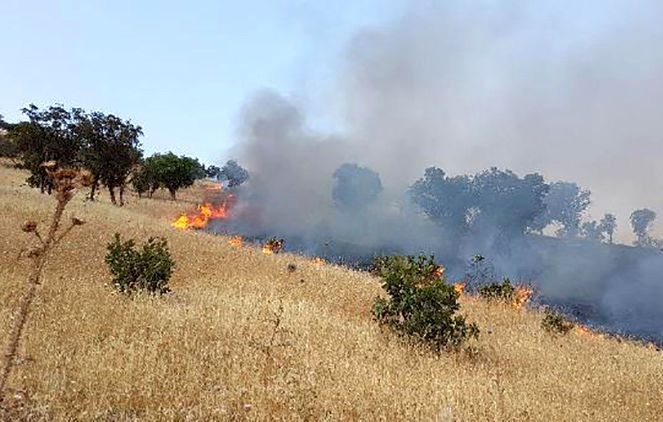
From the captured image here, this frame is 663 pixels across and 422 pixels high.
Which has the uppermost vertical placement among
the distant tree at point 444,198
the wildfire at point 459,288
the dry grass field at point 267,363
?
the distant tree at point 444,198

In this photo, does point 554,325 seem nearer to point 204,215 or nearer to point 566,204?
point 204,215

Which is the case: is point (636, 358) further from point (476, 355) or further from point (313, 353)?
point (313, 353)

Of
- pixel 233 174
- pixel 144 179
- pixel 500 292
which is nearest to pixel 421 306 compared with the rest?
pixel 500 292

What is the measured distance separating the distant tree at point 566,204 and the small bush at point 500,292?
422 feet

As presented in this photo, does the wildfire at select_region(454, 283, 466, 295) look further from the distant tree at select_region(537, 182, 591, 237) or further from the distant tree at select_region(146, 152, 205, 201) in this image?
the distant tree at select_region(537, 182, 591, 237)

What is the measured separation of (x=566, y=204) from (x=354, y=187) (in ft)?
214

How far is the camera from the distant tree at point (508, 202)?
294 feet

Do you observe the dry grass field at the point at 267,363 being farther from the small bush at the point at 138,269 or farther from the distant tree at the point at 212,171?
the distant tree at the point at 212,171

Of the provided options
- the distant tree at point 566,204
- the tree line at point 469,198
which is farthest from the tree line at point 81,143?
the distant tree at point 566,204

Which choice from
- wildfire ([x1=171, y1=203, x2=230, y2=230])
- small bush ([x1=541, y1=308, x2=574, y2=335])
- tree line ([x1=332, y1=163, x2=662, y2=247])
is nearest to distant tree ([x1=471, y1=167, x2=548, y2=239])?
tree line ([x1=332, y1=163, x2=662, y2=247])

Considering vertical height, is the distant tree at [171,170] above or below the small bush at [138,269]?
above

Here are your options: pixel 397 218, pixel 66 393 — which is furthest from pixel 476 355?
pixel 397 218

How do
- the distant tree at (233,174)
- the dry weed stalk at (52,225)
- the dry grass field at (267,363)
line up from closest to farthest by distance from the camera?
1. the dry weed stalk at (52,225)
2. the dry grass field at (267,363)
3. the distant tree at (233,174)

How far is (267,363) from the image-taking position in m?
6.79
